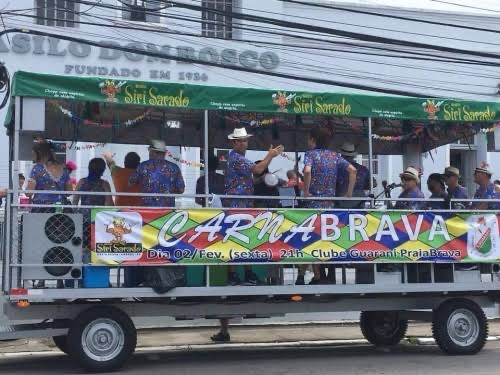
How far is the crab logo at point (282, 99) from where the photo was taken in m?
9.07

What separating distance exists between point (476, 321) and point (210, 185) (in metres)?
3.93

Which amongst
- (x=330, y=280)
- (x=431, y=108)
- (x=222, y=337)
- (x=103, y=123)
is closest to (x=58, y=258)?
(x=103, y=123)

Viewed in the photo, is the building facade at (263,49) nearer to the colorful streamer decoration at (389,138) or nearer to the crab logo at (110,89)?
the colorful streamer decoration at (389,138)

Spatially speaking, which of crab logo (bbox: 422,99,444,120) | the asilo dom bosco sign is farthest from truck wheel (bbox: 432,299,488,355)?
the asilo dom bosco sign

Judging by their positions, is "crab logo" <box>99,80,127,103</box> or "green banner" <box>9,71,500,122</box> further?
"crab logo" <box>99,80,127,103</box>

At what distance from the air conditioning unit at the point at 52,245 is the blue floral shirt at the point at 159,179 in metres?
1.07

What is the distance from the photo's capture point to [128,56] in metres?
19.7

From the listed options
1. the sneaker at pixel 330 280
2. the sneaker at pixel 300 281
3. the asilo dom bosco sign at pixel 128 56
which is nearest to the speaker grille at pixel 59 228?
the sneaker at pixel 300 281

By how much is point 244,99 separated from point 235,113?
0.58 meters

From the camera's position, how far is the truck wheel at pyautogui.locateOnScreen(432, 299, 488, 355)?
955cm

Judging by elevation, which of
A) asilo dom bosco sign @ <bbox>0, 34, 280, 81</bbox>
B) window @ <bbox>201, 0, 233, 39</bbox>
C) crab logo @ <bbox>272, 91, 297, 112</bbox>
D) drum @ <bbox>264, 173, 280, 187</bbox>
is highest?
window @ <bbox>201, 0, 233, 39</bbox>

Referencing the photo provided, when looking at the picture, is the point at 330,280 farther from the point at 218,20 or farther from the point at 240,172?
the point at 218,20

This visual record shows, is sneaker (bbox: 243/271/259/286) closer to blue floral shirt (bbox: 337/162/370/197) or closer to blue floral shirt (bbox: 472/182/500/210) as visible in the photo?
blue floral shirt (bbox: 337/162/370/197)

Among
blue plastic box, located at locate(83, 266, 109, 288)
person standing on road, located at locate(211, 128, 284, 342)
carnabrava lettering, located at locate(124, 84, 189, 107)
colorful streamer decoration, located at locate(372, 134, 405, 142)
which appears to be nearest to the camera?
blue plastic box, located at locate(83, 266, 109, 288)
